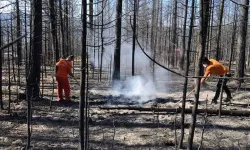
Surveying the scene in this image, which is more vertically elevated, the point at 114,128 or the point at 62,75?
the point at 62,75

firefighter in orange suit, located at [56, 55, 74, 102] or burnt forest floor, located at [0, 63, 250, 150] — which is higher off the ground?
firefighter in orange suit, located at [56, 55, 74, 102]

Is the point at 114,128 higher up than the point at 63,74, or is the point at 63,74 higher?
the point at 63,74

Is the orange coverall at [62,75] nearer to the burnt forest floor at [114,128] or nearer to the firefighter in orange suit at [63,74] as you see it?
the firefighter in orange suit at [63,74]

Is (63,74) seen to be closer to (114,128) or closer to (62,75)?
(62,75)

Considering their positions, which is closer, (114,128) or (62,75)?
(114,128)

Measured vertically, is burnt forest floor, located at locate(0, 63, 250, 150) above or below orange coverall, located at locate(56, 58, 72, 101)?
below

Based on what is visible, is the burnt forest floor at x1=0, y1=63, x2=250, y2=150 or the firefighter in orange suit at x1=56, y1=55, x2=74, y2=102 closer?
the burnt forest floor at x1=0, y1=63, x2=250, y2=150

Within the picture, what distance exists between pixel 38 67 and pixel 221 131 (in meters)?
6.81

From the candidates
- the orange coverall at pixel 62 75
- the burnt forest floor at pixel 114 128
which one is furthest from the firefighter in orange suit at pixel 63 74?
the burnt forest floor at pixel 114 128

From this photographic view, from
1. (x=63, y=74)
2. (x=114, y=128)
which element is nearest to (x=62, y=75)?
(x=63, y=74)

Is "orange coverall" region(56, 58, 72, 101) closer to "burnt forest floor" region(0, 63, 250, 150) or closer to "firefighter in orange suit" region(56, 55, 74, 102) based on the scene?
"firefighter in orange suit" region(56, 55, 74, 102)

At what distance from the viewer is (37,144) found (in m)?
7.66

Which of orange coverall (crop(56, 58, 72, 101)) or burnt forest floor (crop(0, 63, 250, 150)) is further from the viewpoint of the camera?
orange coverall (crop(56, 58, 72, 101))

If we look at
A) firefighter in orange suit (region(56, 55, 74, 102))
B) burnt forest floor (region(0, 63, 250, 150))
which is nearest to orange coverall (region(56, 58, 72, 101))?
firefighter in orange suit (region(56, 55, 74, 102))
